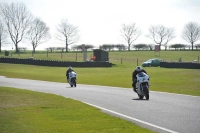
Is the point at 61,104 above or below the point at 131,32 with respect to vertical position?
below

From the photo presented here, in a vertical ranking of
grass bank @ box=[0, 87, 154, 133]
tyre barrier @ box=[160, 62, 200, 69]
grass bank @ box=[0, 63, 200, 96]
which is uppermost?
tyre barrier @ box=[160, 62, 200, 69]

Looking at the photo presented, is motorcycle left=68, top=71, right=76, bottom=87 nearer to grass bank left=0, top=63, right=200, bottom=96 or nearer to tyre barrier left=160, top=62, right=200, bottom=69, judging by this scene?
grass bank left=0, top=63, right=200, bottom=96

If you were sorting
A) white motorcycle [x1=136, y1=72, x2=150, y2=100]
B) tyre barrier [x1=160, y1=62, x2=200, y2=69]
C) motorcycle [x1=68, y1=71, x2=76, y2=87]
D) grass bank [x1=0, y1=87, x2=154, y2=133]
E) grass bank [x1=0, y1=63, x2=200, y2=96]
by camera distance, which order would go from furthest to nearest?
tyre barrier [x1=160, y1=62, x2=200, y2=69] → motorcycle [x1=68, y1=71, x2=76, y2=87] → grass bank [x1=0, y1=63, x2=200, y2=96] → white motorcycle [x1=136, y1=72, x2=150, y2=100] → grass bank [x1=0, y1=87, x2=154, y2=133]

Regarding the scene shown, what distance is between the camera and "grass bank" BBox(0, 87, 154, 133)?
10.1 metres

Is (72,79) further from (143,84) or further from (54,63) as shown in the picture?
(54,63)

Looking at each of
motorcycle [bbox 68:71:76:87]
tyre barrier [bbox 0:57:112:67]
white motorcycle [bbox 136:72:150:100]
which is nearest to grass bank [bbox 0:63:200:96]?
tyre barrier [bbox 0:57:112:67]

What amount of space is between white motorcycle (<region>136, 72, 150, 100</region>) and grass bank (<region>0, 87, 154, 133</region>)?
3.44m

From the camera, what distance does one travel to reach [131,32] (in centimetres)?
13862

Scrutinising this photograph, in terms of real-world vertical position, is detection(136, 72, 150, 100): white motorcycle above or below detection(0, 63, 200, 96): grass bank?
above

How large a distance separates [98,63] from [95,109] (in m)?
48.1

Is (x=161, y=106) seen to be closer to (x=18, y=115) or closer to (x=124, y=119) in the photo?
(x=124, y=119)

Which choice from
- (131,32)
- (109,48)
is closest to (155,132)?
(109,48)

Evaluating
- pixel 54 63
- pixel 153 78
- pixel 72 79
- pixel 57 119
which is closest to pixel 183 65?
pixel 153 78

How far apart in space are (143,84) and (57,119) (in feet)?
23.5
